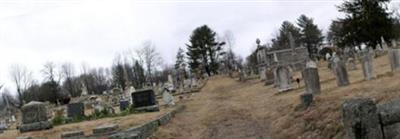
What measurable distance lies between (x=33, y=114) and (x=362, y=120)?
58.9 ft

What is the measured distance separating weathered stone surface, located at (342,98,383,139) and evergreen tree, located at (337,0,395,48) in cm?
4999

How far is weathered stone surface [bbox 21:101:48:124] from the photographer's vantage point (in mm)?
21547

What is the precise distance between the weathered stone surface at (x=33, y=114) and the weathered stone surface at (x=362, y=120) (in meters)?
17.5

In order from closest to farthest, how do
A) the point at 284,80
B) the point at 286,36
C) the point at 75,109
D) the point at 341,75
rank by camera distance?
1. the point at 341,75
2. the point at 284,80
3. the point at 75,109
4. the point at 286,36

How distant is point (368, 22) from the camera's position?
53.5 meters

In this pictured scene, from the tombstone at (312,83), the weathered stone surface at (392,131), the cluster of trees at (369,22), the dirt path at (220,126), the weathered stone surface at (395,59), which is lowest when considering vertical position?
the dirt path at (220,126)

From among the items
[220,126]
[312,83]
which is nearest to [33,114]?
[220,126]

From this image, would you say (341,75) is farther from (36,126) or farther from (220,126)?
(36,126)

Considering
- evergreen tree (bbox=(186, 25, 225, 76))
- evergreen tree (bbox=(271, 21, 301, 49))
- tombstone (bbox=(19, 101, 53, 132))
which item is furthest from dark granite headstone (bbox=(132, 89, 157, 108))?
evergreen tree (bbox=(186, 25, 225, 76))

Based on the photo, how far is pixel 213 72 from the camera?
97.9m

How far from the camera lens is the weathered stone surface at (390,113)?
18.4 ft

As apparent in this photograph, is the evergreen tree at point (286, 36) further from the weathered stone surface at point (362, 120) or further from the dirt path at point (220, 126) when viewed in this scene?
the weathered stone surface at point (362, 120)

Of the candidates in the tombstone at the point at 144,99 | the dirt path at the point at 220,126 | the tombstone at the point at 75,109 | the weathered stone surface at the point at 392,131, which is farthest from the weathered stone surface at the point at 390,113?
the tombstone at the point at 75,109

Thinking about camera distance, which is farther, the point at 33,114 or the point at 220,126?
the point at 33,114
